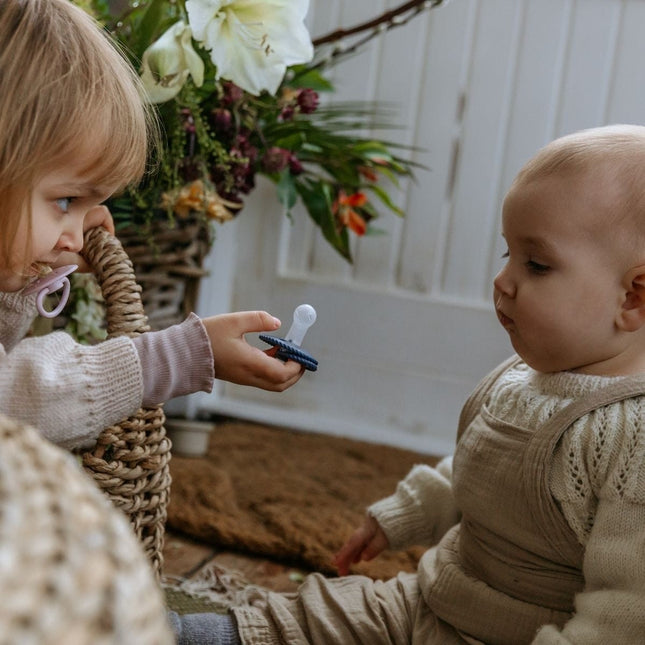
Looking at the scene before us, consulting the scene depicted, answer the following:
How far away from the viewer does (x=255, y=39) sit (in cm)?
107

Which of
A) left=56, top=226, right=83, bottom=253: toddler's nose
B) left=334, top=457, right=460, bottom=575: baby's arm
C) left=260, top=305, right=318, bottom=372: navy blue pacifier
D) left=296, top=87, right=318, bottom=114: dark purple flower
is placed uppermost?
left=296, top=87, right=318, bottom=114: dark purple flower

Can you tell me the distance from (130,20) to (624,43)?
3.02 feet

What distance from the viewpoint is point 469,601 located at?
34.1 inches

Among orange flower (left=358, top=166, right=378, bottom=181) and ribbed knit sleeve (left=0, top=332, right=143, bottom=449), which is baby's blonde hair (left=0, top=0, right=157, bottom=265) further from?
orange flower (left=358, top=166, right=378, bottom=181)

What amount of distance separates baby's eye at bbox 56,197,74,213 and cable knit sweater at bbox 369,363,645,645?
467mm

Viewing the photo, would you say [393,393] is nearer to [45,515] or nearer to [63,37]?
[63,37]

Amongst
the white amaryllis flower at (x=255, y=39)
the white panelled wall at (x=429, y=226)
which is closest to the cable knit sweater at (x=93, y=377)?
the white amaryllis flower at (x=255, y=39)

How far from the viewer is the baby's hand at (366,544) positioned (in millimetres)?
1033

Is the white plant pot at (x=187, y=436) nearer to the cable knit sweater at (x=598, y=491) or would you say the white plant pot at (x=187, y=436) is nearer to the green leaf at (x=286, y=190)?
the green leaf at (x=286, y=190)

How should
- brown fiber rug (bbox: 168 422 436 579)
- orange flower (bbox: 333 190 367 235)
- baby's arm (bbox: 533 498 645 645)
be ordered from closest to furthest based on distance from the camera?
1. baby's arm (bbox: 533 498 645 645)
2. brown fiber rug (bbox: 168 422 436 579)
3. orange flower (bbox: 333 190 367 235)

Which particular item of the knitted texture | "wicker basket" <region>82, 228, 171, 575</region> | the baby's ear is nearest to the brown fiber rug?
"wicker basket" <region>82, 228, 171, 575</region>

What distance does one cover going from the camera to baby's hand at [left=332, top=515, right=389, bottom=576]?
3.39 ft

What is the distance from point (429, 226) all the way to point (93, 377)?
3.63 feet

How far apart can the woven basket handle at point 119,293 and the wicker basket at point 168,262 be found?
1.34ft
